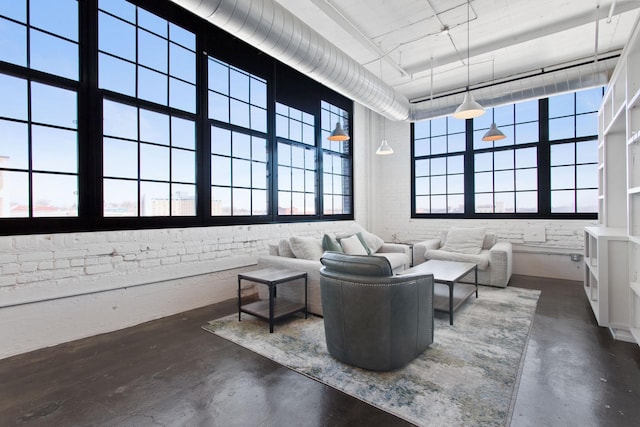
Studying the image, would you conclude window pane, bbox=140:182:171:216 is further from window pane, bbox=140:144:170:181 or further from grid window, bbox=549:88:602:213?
grid window, bbox=549:88:602:213

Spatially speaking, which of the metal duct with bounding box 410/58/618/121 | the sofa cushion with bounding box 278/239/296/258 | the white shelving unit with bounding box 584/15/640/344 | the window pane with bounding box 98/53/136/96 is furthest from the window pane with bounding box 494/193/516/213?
the window pane with bounding box 98/53/136/96

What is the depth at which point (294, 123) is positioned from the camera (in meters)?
5.37

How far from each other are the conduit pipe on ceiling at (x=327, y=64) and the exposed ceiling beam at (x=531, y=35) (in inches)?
26.1

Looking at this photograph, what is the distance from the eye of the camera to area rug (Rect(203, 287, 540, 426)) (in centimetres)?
186

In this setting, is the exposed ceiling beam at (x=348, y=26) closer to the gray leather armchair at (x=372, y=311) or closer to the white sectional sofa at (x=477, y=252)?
the gray leather armchair at (x=372, y=311)

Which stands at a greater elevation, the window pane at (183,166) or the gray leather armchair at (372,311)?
the window pane at (183,166)

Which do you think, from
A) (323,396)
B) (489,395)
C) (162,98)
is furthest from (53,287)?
(489,395)

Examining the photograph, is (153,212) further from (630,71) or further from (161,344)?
(630,71)

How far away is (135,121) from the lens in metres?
3.38

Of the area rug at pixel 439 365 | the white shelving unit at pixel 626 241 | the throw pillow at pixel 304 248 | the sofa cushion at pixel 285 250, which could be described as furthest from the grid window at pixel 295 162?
the white shelving unit at pixel 626 241

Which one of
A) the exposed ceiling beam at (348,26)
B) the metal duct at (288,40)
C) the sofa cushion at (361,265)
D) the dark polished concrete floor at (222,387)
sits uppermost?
the exposed ceiling beam at (348,26)

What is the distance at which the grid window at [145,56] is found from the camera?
10.4 ft

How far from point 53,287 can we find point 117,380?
1.20 meters

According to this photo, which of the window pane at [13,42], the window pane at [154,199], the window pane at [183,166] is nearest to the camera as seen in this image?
the window pane at [13,42]
